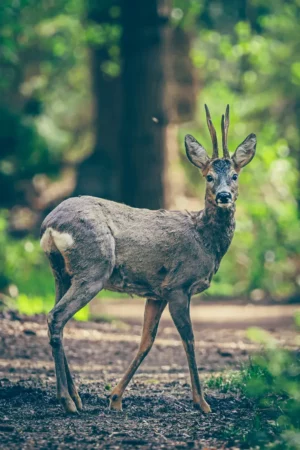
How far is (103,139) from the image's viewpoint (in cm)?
2244

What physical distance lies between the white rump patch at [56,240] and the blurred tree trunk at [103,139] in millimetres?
13457

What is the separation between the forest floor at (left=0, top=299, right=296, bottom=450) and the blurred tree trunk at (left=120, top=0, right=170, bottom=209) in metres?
3.20

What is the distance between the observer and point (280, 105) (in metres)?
23.5

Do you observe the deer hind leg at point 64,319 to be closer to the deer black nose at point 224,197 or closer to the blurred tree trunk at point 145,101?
the deer black nose at point 224,197

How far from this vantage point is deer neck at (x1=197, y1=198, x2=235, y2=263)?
7.06 m

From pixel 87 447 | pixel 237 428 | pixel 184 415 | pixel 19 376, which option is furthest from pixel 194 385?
pixel 19 376

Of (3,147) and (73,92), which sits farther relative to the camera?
(73,92)

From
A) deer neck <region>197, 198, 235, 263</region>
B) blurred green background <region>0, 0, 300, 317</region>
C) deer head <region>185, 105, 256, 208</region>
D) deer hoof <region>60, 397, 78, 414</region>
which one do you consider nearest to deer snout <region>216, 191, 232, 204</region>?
deer head <region>185, 105, 256, 208</region>

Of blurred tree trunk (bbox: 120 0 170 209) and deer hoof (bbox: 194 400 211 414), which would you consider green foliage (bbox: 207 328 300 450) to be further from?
blurred tree trunk (bbox: 120 0 170 209)

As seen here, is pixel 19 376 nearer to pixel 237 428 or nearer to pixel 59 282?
pixel 59 282

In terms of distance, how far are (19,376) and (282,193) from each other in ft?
32.7

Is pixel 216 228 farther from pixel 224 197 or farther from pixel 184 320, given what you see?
pixel 184 320

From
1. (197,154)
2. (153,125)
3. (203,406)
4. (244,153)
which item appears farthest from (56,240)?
(153,125)

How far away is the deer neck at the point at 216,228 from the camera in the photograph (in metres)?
7.06
